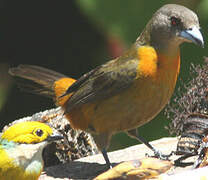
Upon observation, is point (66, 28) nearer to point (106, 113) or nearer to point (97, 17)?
point (97, 17)

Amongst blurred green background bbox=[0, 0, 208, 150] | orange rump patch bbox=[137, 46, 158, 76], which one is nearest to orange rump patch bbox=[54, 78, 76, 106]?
orange rump patch bbox=[137, 46, 158, 76]

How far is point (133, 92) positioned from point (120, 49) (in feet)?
6.91

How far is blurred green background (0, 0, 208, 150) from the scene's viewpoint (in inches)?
258

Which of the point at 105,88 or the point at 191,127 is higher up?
the point at 105,88

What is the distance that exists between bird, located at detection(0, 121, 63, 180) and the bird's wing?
701mm

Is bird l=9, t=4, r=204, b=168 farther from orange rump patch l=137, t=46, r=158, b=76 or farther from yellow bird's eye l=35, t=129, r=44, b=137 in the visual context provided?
yellow bird's eye l=35, t=129, r=44, b=137

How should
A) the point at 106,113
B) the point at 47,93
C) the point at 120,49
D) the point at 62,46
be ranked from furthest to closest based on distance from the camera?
the point at 62,46 → the point at 120,49 → the point at 47,93 → the point at 106,113

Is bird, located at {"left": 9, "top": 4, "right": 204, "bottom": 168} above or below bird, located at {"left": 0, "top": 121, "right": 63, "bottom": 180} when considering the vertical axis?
above

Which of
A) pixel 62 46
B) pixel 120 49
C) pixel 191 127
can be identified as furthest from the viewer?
pixel 62 46

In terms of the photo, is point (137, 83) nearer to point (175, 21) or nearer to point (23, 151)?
point (175, 21)

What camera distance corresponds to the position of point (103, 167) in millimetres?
4660

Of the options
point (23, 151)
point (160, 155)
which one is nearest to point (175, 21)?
point (160, 155)

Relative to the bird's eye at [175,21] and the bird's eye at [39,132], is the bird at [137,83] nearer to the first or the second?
the bird's eye at [175,21]

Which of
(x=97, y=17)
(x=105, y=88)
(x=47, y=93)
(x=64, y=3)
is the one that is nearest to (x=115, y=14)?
(x=97, y=17)
